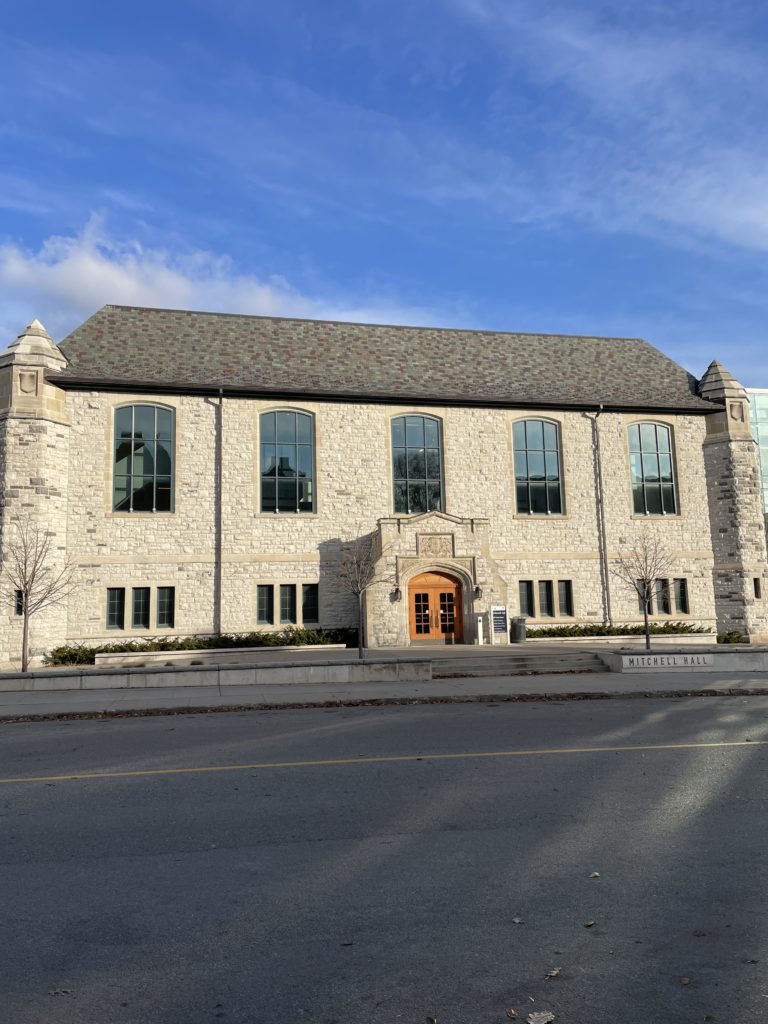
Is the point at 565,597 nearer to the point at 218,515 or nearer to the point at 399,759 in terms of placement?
the point at 218,515

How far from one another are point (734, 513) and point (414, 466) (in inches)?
512

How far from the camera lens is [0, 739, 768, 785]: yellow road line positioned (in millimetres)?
8203

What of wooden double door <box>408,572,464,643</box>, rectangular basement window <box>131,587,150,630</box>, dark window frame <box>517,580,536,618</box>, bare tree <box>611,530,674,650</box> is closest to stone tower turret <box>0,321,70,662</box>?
rectangular basement window <box>131,587,150,630</box>

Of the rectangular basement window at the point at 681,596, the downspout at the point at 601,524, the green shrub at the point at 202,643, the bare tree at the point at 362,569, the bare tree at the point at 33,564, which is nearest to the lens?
the bare tree at the point at 33,564

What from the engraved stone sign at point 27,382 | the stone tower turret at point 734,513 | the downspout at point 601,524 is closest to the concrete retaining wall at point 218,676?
the engraved stone sign at point 27,382

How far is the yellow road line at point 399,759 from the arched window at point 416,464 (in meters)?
19.3

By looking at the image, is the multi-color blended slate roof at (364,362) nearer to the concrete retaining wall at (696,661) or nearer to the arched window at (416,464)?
the arched window at (416,464)

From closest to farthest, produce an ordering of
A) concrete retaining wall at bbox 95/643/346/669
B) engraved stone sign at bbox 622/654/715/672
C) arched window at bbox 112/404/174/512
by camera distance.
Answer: engraved stone sign at bbox 622/654/715/672 < concrete retaining wall at bbox 95/643/346/669 < arched window at bbox 112/404/174/512

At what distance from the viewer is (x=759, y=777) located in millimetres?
7684

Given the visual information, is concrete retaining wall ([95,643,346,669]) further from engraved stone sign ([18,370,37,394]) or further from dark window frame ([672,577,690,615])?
dark window frame ([672,577,690,615])

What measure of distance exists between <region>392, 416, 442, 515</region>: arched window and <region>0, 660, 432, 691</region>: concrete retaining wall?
10.9 meters

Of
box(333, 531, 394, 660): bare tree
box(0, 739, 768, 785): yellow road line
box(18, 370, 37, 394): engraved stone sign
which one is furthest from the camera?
box(18, 370, 37, 394): engraved stone sign

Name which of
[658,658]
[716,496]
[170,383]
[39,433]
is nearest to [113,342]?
[170,383]

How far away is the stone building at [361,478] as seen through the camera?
25688 mm
